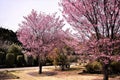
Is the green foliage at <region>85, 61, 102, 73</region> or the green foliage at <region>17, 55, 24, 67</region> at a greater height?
the green foliage at <region>17, 55, 24, 67</region>

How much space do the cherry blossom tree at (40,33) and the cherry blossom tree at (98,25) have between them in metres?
14.6

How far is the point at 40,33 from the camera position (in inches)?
1081

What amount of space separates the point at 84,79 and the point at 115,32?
8.43m

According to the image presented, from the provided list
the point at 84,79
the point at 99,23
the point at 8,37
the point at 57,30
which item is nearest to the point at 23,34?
the point at 57,30

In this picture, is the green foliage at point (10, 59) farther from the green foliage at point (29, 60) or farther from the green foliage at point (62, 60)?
the green foliage at point (62, 60)

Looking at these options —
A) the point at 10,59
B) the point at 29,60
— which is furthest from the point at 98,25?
the point at 29,60

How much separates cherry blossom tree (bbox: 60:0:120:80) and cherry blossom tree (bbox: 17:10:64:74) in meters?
14.6

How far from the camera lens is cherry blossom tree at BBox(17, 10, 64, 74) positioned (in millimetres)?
26961

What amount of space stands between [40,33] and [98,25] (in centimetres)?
1657

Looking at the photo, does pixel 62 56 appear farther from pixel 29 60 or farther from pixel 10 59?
pixel 29 60

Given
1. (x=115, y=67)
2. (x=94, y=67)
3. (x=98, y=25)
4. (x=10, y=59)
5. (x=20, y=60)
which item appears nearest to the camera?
(x=98, y=25)

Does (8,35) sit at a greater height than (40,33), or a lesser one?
greater

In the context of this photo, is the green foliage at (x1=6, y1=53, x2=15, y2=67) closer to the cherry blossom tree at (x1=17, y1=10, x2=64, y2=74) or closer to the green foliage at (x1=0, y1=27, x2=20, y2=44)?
the cherry blossom tree at (x1=17, y1=10, x2=64, y2=74)

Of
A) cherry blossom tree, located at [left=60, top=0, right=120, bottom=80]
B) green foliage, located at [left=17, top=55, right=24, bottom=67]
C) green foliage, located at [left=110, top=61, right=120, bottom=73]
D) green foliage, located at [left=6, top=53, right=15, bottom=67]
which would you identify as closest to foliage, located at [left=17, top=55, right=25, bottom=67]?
green foliage, located at [left=17, top=55, right=24, bottom=67]
